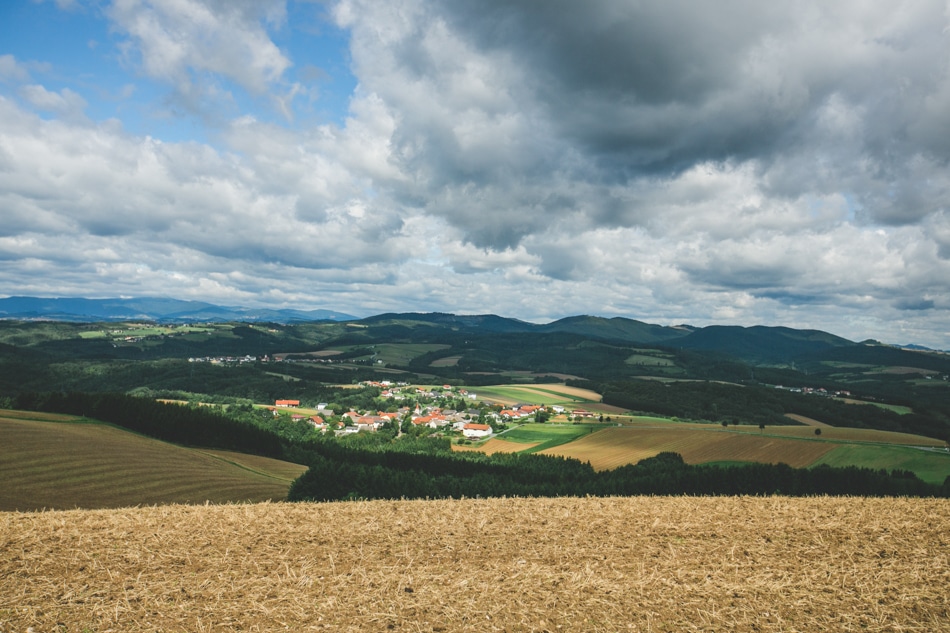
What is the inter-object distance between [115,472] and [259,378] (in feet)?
523

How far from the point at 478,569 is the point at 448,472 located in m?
55.5

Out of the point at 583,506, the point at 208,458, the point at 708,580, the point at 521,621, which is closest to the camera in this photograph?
the point at 521,621

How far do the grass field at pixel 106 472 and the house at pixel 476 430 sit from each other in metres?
55.8

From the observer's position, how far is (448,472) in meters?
66.9

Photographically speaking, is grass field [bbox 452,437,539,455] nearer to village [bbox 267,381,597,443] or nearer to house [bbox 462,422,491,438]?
village [bbox 267,381,597,443]

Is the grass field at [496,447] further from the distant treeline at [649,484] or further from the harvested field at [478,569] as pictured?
the harvested field at [478,569]

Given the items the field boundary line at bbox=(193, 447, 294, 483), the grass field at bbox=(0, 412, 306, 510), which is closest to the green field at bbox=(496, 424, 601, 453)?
the field boundary line at bbox=(193, 447, 294, 483)

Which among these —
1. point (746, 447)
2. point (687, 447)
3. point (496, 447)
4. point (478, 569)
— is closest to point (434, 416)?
point (496, 447)

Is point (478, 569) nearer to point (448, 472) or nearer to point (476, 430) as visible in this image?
point (448, 472)

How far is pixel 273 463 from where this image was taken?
67375 mm

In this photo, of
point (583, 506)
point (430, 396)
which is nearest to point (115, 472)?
point (583, 506)

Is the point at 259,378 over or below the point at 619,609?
below

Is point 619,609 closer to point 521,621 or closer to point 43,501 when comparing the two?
point 521,621

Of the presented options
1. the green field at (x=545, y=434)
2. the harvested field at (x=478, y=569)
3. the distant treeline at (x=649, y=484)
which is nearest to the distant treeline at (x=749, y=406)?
the green field at (x=545, y=434)
